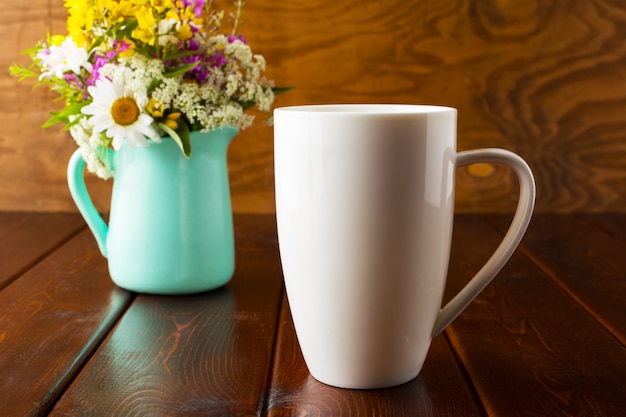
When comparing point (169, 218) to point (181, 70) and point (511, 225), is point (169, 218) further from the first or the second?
point (511, 225)

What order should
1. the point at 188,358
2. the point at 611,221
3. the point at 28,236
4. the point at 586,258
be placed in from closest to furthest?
the point at 188,358 < the point at 586,258 < the point at 28,236 < the point at 611,221

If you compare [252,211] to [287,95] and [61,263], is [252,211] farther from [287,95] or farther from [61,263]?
[61,263]

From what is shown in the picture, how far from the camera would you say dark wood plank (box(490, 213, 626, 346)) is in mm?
794

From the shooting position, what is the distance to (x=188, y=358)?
653 millimetres

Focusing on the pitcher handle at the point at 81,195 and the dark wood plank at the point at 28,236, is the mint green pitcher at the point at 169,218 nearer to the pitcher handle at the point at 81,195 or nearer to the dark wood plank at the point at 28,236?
the pitcher handle at the point at 81,195

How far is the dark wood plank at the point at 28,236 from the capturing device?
93cm

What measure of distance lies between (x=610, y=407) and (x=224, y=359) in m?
0.29

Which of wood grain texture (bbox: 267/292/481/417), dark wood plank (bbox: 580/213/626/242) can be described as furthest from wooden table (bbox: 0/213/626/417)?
dark wood plank (bbox: 580/213/626/242)

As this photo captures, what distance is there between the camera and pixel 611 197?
127cm

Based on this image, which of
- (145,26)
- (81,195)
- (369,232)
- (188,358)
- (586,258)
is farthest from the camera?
(586,258)

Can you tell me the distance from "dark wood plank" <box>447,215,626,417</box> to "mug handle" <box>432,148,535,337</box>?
0.19 feet

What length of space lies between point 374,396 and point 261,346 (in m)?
0.13

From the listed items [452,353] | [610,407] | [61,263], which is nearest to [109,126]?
[61,263]

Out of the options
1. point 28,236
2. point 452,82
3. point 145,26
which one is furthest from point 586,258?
point 28,236
